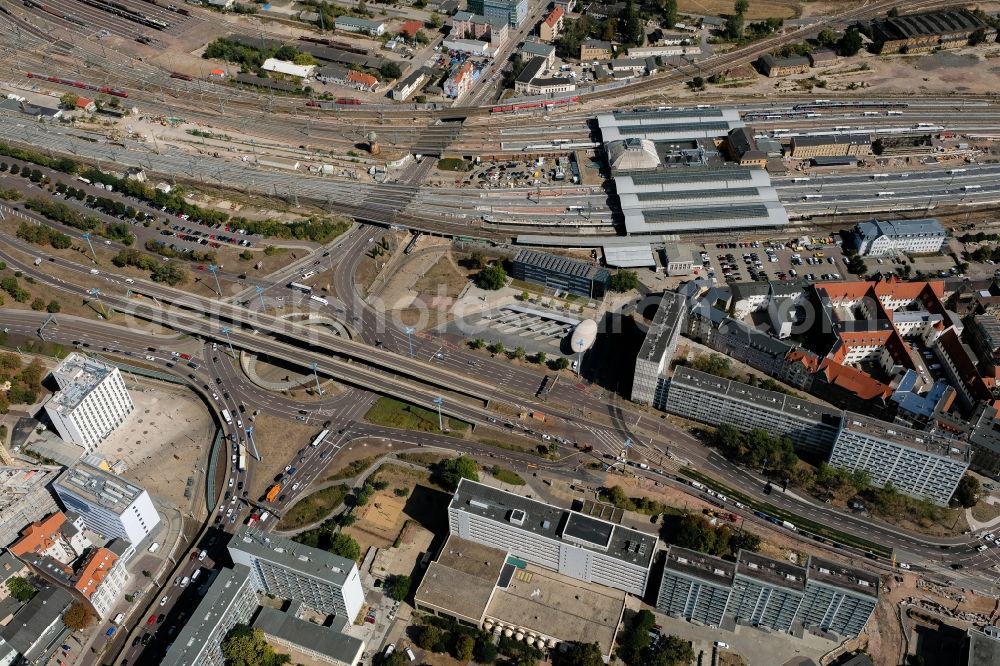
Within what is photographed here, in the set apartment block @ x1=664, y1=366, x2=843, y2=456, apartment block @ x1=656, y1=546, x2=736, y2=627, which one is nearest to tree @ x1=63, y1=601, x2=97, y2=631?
apartment block @ x1=656, y1=546, x2=736, y2=627

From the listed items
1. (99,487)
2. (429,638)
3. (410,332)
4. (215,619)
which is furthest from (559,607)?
(99,487)

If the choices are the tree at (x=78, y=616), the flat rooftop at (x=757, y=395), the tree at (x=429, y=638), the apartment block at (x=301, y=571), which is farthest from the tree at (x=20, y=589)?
the flat rooftop at (x=757, y=395)

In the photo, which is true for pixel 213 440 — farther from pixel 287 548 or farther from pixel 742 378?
pixel 742 378

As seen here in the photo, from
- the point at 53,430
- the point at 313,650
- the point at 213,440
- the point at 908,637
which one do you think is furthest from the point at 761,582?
the point at 53,430

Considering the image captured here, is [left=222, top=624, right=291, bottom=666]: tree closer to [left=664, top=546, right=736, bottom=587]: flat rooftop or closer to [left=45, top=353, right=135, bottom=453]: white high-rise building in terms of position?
[left=45, top=353, right=135, bottom=453]: white high-rise building

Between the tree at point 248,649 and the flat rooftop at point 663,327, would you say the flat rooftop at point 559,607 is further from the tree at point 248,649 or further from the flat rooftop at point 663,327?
the flat rooftop at point 663,327

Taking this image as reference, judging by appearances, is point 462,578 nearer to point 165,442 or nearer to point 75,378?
point 165,442
